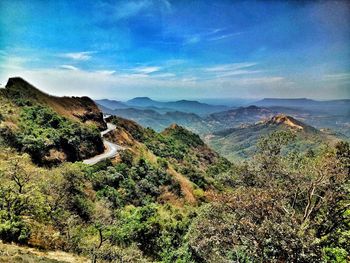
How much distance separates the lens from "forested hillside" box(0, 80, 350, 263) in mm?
10773

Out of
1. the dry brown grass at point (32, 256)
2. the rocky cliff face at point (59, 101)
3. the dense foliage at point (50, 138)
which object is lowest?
the dry brown grass at point (32, 256)

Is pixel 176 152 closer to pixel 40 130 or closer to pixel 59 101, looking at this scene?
pixel 59 101

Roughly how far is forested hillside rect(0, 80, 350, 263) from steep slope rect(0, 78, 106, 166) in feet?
0.56

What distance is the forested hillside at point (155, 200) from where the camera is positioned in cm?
1077

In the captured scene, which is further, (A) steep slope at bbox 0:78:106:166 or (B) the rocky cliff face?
(B) the rocky cliff face

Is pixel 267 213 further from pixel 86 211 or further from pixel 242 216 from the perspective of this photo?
pixel 86 211

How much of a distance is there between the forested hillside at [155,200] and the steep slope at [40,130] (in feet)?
0.56

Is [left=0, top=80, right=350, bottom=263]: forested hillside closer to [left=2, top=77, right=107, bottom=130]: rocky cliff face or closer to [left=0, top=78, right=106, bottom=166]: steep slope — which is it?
[left=0, top=78, right=106, bottom=166]: steep slope

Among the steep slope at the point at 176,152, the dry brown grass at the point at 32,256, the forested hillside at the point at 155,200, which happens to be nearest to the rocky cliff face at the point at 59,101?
the forested hillside at the point at 155,200

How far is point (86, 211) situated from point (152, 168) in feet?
79.4

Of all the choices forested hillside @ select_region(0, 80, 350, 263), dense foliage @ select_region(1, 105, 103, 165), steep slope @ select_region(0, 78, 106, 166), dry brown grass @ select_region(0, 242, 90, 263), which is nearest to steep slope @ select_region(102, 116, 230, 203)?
forested hillside @ select_region(0, 80, 350, 263)

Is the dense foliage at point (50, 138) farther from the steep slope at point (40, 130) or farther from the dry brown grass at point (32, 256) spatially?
the dry brown grass at point (32, 256)

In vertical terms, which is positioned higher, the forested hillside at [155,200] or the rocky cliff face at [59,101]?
the rocky cliff face at [59,101]

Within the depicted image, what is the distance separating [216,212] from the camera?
1491 cm
